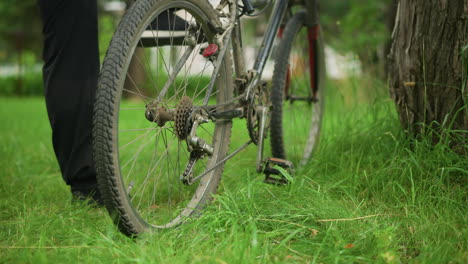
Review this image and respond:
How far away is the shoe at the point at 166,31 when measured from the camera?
1620mm

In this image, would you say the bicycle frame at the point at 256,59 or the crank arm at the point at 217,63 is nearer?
the crank arm at the point at 217,63

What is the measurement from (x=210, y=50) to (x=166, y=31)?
0.18 m

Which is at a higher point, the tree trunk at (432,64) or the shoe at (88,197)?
the tree trunk at (432,64)

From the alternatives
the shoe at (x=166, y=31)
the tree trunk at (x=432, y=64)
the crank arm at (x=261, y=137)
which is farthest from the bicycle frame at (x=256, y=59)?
the tree trunk at (x=432, y=64)

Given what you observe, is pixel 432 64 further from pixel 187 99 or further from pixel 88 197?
pixel 88 197

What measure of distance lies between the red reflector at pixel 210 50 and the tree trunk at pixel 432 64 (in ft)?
2.84

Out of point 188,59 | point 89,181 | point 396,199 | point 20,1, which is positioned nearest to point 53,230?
point 89,181

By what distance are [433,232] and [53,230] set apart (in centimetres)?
123

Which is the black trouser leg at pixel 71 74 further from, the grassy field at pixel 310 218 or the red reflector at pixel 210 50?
the red reflector at pixel 210 50

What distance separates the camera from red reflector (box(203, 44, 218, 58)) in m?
1.73

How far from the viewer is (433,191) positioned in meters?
1.74

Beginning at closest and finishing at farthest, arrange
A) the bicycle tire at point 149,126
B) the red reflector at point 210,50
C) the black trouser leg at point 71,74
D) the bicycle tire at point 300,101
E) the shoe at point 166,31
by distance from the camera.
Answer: the bicycle tire at point 149,126, the shoe at point 166,31, the red reflector at point 210,50, the black trouser leg at point 71,74, the bicycle tire at point 300,101

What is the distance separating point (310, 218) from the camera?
1527 mm

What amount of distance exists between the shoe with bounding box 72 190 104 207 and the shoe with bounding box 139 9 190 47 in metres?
0.70
